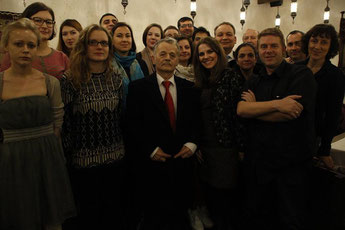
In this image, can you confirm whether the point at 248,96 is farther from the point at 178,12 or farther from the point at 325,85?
the point at 178,12

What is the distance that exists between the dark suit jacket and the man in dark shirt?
433 mm

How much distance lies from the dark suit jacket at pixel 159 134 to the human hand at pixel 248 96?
1.29 feet

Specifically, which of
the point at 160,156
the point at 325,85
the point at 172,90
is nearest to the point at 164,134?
the point at 160,156

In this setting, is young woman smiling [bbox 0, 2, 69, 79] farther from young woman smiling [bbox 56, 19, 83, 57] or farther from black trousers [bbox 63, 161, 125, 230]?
black trousers [bbox 63, 161, 125, 230]

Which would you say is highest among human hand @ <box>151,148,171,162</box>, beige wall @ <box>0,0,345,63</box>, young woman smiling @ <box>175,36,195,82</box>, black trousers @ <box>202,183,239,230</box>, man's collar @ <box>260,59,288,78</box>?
beige wall @ <box>0,0,345,63</box>

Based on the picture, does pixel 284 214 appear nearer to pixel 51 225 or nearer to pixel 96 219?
pixel 96 219

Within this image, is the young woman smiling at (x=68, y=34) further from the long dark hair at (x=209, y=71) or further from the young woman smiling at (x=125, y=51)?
the long dark hair at (x=209, y=71)

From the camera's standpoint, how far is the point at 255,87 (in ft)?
6.32

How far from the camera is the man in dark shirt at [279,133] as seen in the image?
1714mm

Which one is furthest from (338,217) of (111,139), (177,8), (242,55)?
(177,8)

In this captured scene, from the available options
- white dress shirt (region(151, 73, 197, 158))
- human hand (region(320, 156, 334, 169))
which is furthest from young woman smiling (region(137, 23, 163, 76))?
human hand (region(320, 156, 334, 169))

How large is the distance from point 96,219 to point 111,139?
0.63 m

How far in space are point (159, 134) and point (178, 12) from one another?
511 cm

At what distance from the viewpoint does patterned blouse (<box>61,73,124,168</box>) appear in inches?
70.7
